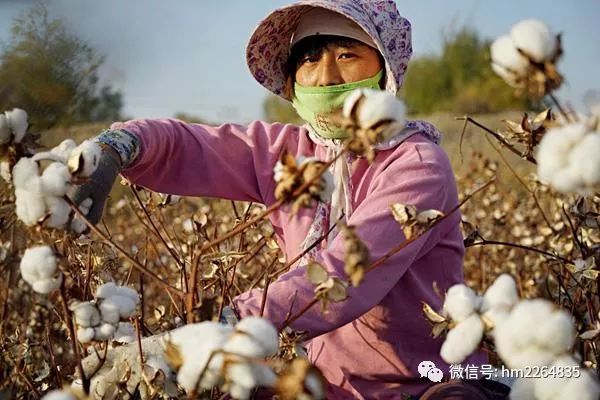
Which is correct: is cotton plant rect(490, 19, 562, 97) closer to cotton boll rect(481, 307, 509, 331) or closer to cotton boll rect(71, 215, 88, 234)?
cotton boll rect(481, 307, 509, 331)

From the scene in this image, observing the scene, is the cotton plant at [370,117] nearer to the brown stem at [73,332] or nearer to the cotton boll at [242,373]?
the cotton boll at [242,373]

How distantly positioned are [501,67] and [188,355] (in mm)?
383

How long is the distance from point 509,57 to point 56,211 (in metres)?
0.46

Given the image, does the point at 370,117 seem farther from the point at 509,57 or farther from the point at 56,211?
the point at 56,211

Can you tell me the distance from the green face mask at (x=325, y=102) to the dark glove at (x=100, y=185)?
37 centimetres

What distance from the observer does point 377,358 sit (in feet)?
4.74

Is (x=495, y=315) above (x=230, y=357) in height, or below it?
above

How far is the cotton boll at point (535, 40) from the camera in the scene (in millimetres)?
771

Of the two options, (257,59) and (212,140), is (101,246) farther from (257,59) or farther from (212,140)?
(257,59)

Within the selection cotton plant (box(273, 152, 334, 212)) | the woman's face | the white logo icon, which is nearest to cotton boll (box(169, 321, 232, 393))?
cotton plant (box(273, 152, 334, 212))

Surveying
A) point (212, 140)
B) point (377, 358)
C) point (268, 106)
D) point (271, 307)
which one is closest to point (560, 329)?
point (271, 307)

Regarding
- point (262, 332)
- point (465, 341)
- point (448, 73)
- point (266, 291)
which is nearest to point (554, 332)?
point (465, 341)

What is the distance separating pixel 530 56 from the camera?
785mm

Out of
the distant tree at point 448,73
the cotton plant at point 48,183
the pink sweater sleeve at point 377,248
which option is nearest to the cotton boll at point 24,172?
the cotton plant at point 48,183
